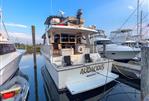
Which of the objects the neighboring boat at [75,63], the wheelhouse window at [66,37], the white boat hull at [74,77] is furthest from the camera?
the wheelhouse window at [66,37]

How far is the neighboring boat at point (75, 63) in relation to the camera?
4.44 metres

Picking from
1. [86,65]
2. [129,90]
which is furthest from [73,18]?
[129,90]

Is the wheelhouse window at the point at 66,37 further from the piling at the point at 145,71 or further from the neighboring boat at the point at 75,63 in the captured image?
the piling at the point at 145,71

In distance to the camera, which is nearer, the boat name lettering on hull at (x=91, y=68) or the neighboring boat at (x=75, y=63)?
the neighboring boat at (x=75, y=63)

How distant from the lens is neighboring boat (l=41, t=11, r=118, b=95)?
175 inches

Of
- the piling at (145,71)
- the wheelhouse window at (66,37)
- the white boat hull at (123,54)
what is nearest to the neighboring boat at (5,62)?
the wheelhouse window at (66,37)

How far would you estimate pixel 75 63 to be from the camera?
5734 mm

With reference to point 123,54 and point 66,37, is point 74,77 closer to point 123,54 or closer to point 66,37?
point 66,37

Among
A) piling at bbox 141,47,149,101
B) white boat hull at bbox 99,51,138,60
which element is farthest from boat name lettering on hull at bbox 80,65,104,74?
white boat hull at bbox 99,51,138,60

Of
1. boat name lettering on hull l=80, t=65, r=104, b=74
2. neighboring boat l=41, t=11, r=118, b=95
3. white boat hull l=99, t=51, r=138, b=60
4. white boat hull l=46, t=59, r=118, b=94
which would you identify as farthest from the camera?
white boat hull l=99, t=51, r=138, b=60

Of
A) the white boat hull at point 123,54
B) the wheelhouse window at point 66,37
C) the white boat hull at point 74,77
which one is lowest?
the white boat hull at point 74,77

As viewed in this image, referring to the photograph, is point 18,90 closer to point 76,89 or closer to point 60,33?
point 76,89

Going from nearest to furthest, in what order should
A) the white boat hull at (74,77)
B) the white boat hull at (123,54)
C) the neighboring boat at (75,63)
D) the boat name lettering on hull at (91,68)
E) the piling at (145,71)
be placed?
the piling at (145,71)
the white boat hull at (74,77)
the neighboring boat at (75,63)
the boat name lettering on hull at (91,68)
the white boat hull at (123,54)

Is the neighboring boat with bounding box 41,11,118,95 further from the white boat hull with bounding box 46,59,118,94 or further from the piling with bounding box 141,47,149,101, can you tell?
the piling with bounding box 141,47,149,101
